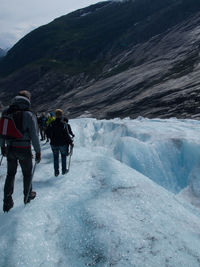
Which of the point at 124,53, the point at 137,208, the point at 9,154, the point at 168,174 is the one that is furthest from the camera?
the point at 124,53

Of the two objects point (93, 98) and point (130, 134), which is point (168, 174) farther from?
point (93, 98)

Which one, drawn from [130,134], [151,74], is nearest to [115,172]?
[130,134]

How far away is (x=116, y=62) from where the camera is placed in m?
75.0

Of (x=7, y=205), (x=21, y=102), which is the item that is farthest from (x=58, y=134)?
(x=7, y=205)

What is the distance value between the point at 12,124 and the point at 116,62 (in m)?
74.0

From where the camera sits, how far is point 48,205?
5312mm

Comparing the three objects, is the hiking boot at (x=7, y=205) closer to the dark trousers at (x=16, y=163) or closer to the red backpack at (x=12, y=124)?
the dark trousers at (x=16, y=163)

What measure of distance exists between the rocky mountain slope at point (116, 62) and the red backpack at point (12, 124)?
27696mm

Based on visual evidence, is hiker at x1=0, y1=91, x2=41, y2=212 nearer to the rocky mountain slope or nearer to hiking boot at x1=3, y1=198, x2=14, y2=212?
hiking boot at x1=3, y1=198, x2=14, y2=212

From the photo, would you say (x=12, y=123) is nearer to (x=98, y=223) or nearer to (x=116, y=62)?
(x=98, y=223)

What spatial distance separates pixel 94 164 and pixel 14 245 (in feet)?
14.6

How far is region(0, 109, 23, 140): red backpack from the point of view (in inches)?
183

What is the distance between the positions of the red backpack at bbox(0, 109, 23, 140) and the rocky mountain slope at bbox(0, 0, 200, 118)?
90.9 ft

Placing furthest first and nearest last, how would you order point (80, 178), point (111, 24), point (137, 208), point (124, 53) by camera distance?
point (111, 24) < point (124, 53) < point (80, 178) < point (137, 208)
